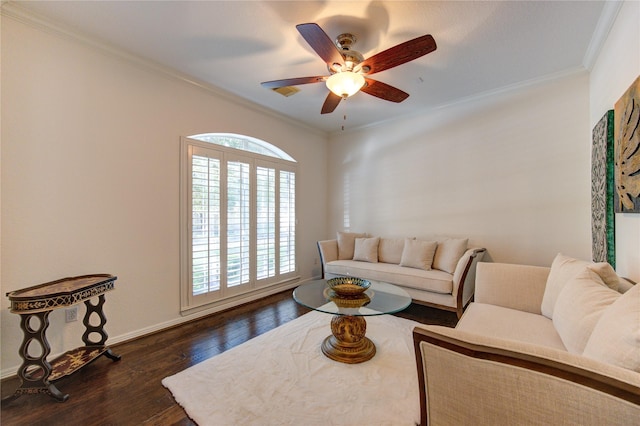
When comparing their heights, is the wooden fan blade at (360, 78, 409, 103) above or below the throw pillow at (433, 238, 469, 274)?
above

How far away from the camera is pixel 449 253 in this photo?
328 centimetres

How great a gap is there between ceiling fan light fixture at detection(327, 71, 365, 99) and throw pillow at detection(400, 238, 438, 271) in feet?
7.39

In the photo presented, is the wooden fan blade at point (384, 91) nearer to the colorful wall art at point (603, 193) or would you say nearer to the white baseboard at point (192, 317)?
the colorful wall art at point (603, 193)

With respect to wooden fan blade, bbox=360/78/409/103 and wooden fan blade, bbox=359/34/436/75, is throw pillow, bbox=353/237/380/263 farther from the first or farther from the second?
wooden fan blade, bbox=359/34/436/75

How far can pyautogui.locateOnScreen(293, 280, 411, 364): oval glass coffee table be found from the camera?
A: 2.09m

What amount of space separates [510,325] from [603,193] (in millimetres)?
1528

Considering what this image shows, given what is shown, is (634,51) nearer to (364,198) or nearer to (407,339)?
(407,339)

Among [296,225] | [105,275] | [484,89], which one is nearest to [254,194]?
[296,225]

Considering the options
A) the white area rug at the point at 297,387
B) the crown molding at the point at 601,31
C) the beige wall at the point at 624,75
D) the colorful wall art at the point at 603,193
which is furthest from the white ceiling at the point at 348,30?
the white area rug at the point at 297,387

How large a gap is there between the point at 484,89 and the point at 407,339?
123 inches

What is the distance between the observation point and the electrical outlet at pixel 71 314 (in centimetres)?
220

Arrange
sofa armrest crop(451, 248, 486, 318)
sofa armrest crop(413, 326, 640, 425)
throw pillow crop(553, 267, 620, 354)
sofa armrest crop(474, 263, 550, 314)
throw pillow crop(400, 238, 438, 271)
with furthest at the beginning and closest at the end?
1. throw pillow crop(400, 238, 438, 271)
2. sofa armrest crop(451, 248, 486, 318)
3. sofa armrest crop(474, 263, 550, 314)
4. throw pillow crop(553, 267, 620, 354)
5. sofa armrest crop(413, 326, 640, 425)

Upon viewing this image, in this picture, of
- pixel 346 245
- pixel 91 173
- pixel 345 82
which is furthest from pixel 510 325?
pixel 91 173

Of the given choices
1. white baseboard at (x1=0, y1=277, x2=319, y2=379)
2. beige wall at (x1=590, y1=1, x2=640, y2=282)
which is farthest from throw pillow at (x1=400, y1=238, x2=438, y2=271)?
white baseboard at (x1=0, y1=277, x2=319, y2=379)
